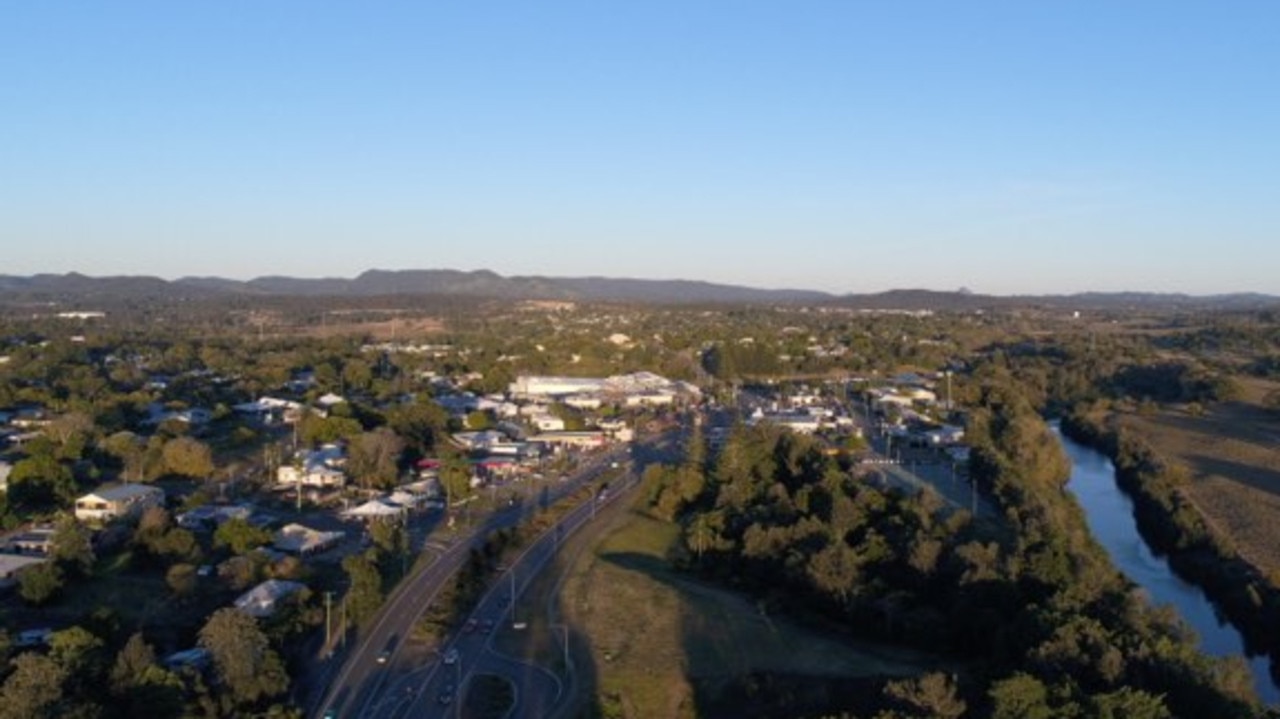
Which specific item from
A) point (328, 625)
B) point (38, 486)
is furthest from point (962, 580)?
point (38, 486)

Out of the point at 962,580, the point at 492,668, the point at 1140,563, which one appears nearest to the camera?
the point at 492,668

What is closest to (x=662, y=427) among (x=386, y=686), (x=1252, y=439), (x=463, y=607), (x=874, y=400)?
(x=874, y=400)

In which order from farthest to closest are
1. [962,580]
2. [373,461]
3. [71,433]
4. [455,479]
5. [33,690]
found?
[71,433] → [373,461] → [455,479] → [962,580] → [33,690]

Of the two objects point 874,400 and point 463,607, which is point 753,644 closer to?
point 463,607

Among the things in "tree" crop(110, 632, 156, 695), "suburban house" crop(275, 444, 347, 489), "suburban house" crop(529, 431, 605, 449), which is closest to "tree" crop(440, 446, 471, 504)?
"suburban house" crop(275, 444, 347, 489)

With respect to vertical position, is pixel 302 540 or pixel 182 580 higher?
pixel 182 580

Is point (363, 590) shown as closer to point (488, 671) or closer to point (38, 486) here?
point (488, 671)
